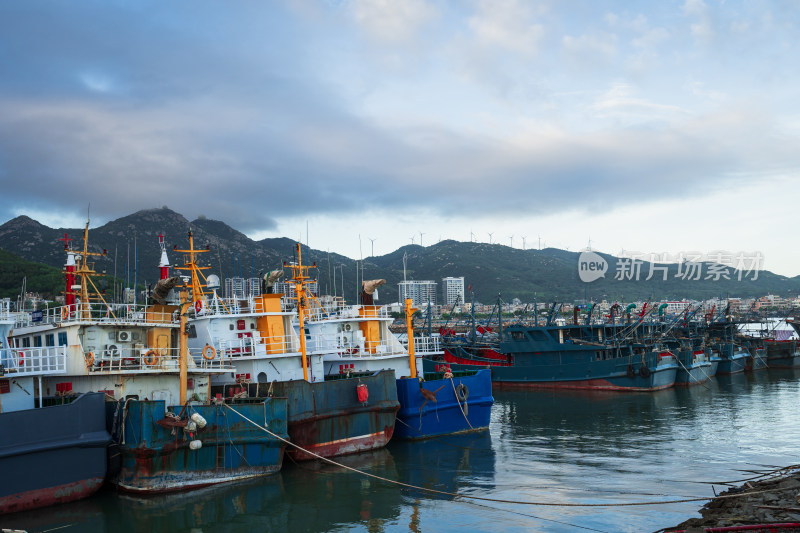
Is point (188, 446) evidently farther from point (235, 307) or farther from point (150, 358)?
point (235, 307)

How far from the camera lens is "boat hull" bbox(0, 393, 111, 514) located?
15.6 metres

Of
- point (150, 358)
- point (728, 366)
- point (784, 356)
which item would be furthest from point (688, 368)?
point (150, 358)

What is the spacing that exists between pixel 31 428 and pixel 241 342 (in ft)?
28.1

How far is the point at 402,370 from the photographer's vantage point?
2791 centimetres

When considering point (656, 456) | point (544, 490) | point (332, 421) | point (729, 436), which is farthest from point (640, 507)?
point (729, 436)

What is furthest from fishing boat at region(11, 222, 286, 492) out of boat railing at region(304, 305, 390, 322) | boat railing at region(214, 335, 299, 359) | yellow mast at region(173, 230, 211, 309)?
boat railing at region(304, 305, 390, 322)

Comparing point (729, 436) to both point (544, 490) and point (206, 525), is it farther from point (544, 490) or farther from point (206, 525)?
point (206, 525)

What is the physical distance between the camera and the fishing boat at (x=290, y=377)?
69.1 ft

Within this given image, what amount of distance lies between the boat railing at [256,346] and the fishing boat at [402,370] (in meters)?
1.03

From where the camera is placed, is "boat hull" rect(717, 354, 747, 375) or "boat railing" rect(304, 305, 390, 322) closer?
"boat railing" rect(304, 305, 390, 322)

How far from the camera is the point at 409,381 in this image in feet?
81.5

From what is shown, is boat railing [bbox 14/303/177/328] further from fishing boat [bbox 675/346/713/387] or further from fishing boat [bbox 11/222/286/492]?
fishing boat [bbox 675/346/713/387]

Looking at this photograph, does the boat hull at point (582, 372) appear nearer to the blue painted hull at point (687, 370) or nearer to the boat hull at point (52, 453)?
the blue painted hull at point (687, 370)

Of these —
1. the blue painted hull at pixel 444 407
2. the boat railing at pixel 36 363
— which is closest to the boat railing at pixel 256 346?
the blue painted hull at pixel 444 407
